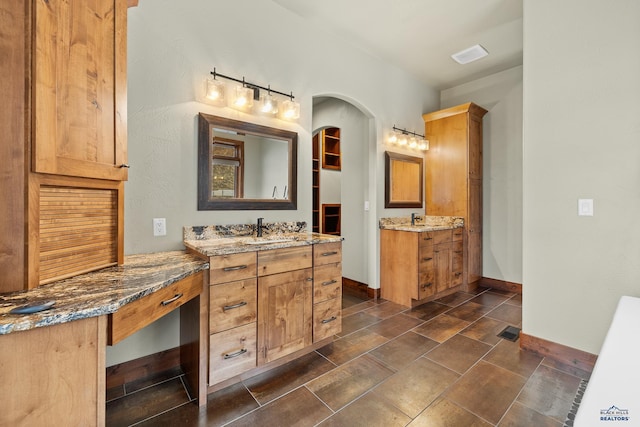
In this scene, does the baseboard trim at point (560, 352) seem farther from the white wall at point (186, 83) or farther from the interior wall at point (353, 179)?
the white wall at point (186, 83)

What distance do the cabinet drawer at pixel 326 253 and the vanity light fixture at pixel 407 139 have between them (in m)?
2.07

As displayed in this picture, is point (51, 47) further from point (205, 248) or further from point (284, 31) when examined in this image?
point (284, 31)

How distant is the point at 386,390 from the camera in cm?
186

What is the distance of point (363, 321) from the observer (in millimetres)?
2965

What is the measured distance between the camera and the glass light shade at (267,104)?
8.24 ft

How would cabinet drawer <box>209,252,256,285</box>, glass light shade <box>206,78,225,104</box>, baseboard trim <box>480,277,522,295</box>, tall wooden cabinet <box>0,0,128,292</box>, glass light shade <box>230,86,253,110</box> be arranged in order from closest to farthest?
1. tall wooden cabinet <box>0,0,128,292</box>
2. cabinet drawer <box>209,252,256,285</box>
3. glass light shade <box>206,78,225,104</box>
4. glass light shade <box>230,86,253,110</box>
5. baseboard trim <box>480,277,522,295</box>

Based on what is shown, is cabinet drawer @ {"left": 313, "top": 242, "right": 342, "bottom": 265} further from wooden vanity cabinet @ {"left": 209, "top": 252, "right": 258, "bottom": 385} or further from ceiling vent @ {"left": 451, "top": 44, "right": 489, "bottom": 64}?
ceiling vent @ {"left": 451, "top": 44, "right": 489, "bottom": 64}

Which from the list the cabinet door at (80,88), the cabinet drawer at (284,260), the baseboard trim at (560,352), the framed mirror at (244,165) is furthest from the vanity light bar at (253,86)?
the baseboard trim at (560,352)

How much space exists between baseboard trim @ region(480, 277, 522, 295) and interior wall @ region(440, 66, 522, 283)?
0.05 metres

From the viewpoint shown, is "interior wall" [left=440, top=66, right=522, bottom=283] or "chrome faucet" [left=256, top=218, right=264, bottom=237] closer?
"chrome faucet" [left=256, top=218, right=264, bottom=237]

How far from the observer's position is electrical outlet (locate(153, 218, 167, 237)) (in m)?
2.04

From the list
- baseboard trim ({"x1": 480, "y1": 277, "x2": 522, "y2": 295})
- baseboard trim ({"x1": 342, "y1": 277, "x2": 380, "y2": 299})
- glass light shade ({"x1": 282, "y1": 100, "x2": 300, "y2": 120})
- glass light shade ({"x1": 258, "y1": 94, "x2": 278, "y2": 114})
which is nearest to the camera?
glass light shade ({"x1": 258, "y1": 94, "x2": 278, "y2": 114})

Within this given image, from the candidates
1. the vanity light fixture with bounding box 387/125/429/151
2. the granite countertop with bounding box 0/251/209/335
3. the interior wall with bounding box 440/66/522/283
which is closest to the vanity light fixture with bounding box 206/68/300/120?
the granite countertop with bounding box 0/251/209/335

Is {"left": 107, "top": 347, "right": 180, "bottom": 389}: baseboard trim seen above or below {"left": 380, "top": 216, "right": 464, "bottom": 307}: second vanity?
below
